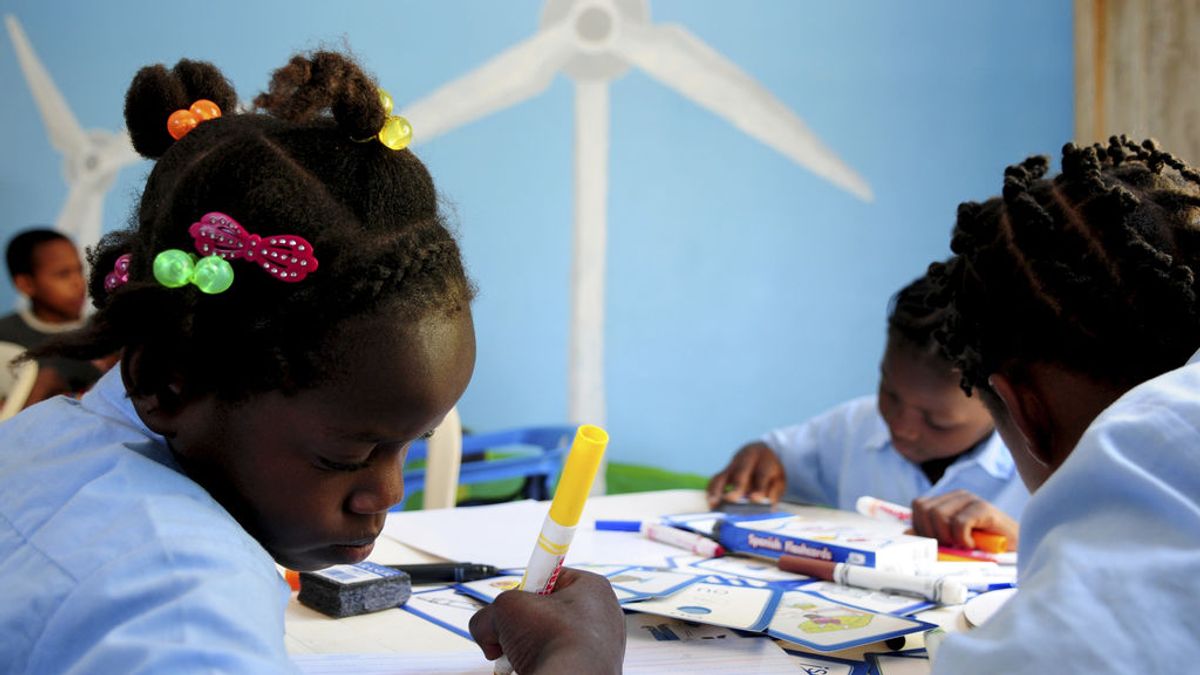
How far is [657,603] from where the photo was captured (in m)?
0.83

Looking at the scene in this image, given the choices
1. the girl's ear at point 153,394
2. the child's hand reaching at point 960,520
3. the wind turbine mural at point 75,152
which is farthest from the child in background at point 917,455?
the wind turbine mural at point 75,152

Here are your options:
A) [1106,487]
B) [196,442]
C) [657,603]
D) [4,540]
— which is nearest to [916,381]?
[657,603]

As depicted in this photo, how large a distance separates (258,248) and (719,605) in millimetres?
469

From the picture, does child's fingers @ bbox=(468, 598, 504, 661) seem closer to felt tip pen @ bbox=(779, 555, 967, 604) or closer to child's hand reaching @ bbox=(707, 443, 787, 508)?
felt tip pen @ bbox=(779, 555, 967, 604)

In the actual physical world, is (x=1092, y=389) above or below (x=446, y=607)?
above

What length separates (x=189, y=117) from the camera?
2.20 ft

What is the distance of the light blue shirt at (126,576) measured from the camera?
450mm

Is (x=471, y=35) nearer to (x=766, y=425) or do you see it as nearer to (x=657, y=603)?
(x=766, y=425)

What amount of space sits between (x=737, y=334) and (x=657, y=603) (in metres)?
2.21

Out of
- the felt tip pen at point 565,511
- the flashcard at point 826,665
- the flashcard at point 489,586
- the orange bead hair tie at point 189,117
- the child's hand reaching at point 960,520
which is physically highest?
the orange bead hair tie at point 189,117

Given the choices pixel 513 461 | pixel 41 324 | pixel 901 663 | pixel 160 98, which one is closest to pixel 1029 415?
pixel 901 663

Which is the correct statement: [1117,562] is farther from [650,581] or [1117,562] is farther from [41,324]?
[41,324]

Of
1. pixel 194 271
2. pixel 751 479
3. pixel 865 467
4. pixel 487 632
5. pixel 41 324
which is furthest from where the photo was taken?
pixel 41 324

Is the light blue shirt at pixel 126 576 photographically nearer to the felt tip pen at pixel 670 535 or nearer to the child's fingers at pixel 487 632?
the child's fingers at pixel 487 632
